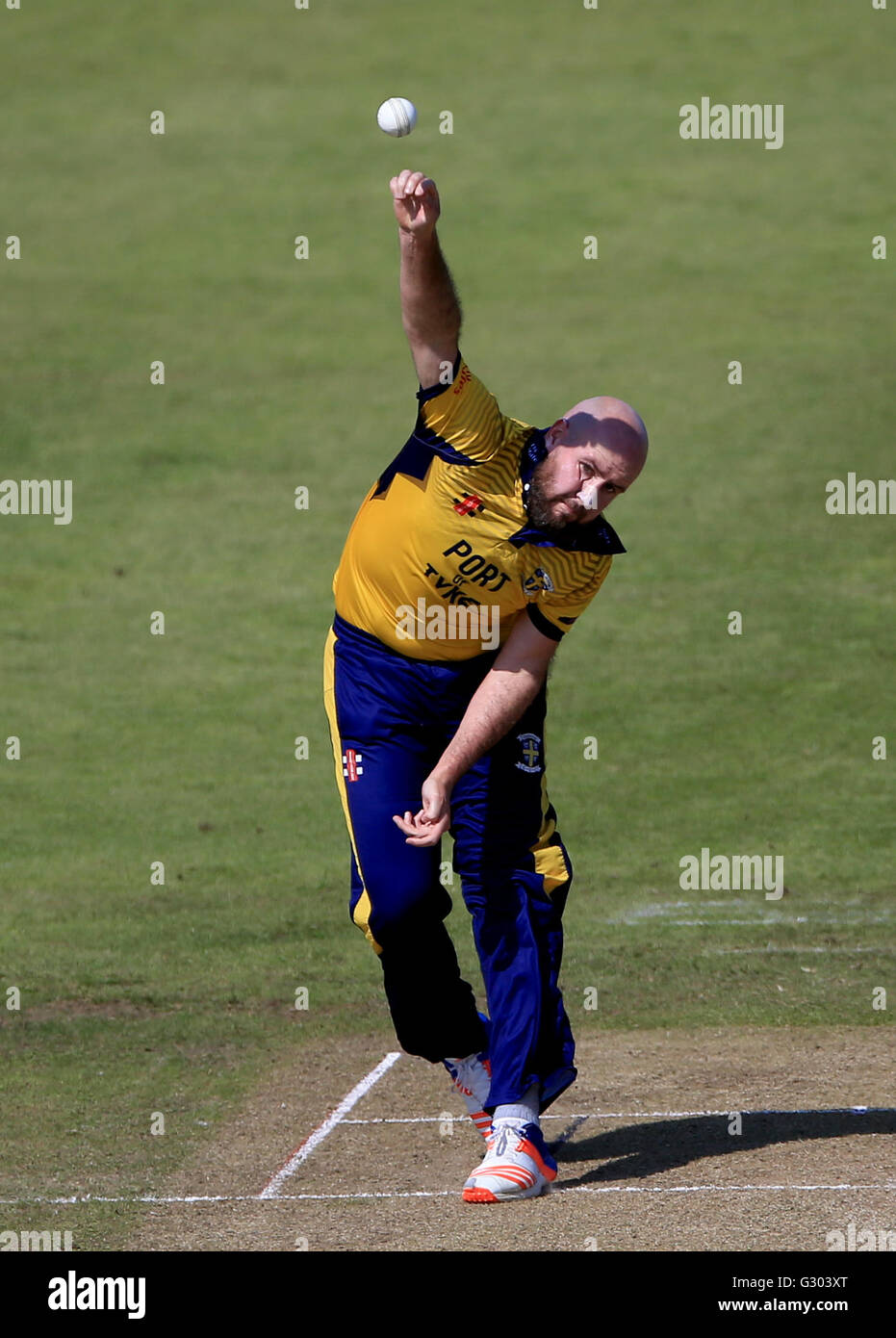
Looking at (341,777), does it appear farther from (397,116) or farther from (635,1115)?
(397,116)

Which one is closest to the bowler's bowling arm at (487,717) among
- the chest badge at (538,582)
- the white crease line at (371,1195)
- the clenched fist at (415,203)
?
the chest badge at (538,582)

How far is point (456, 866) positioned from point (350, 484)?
500 inches

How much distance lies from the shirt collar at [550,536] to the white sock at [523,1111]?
6.00 ft

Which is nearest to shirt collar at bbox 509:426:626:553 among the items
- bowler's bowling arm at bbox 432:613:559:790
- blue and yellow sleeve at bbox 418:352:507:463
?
blue and yellow sleeve at bbox 418:352:507:463

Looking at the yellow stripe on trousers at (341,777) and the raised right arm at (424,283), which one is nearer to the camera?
the raised right arm at (424,283)

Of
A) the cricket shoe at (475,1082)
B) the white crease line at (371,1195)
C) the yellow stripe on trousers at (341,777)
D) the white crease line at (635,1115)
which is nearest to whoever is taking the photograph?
the white crease line at (371,1195)

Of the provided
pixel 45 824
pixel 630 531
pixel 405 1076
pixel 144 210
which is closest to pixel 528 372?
pixel 630 531

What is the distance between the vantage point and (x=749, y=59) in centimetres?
2881

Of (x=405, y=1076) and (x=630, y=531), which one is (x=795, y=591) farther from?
(x=405, y=1076)

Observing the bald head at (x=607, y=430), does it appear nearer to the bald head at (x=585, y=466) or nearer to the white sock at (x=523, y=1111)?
the bald head at (x=585, y=466)

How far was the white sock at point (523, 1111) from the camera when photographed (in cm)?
599

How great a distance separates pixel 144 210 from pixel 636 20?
1016 centimetres

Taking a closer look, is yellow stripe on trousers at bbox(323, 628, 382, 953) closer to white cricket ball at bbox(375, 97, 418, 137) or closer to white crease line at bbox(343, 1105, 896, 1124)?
white crease line at bbox(343, 1105, 896, 1124)

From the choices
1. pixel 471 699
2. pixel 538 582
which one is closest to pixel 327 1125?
pixel 471 699
